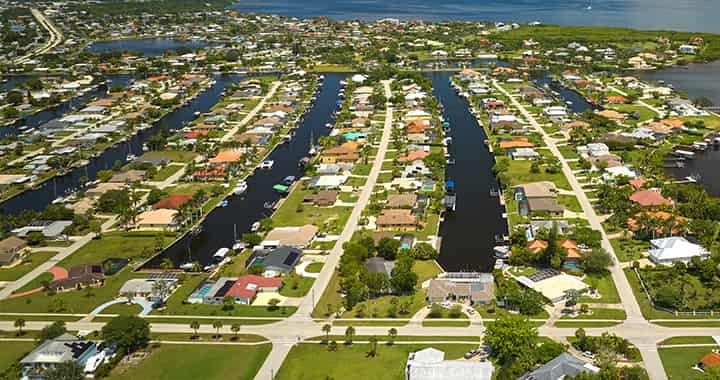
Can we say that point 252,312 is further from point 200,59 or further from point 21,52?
point 21,52

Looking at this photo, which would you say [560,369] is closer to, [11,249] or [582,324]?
[582,324]

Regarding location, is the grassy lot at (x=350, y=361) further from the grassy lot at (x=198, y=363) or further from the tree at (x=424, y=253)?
the tree at (x=424, y=253)

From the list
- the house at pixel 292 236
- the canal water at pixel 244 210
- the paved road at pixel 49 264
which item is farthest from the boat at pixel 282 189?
the paved road at pixel 49 264

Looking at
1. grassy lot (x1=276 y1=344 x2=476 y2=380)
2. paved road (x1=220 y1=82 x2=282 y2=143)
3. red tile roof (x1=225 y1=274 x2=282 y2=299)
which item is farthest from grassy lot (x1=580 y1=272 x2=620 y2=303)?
paved road (x1=220 y1=82 x2=282 y2=143)

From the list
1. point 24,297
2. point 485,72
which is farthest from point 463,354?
point 485,72

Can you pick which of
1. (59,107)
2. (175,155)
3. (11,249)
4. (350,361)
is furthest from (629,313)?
(59,107)

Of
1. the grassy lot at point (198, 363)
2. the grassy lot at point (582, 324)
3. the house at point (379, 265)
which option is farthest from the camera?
the house at point (379, 265)

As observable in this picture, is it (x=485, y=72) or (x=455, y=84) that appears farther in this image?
(x=485, y=72)
